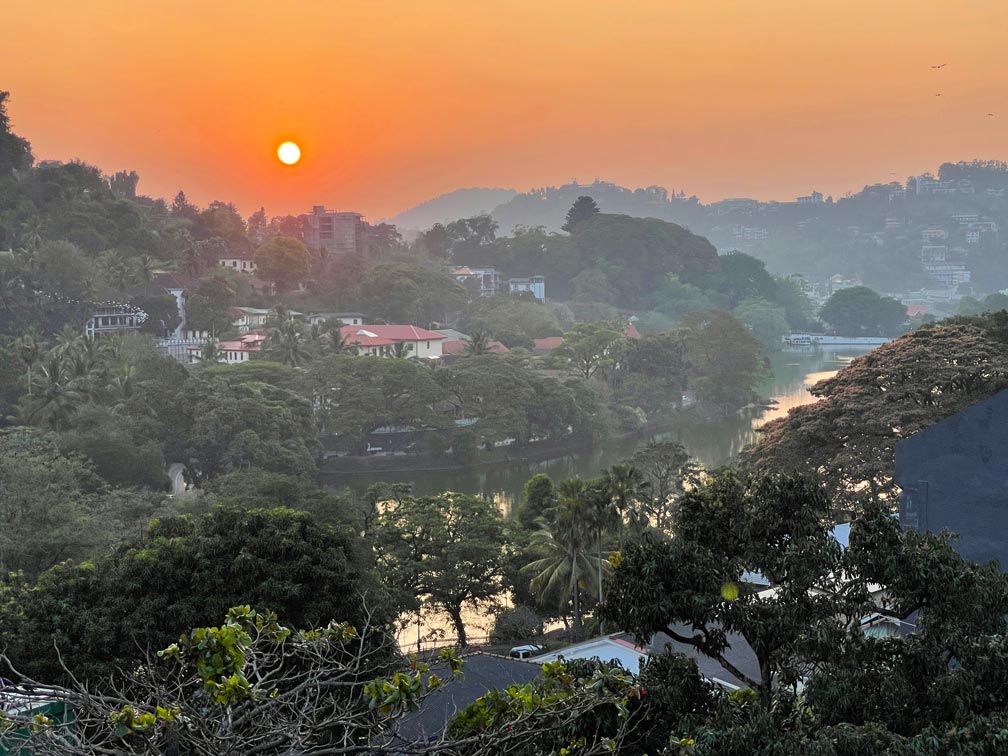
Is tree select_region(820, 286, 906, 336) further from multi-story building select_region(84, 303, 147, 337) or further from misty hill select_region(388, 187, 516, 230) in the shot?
misty hill select_region(388, 187, 516, 230)

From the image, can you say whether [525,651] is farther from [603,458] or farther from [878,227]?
[878,227]

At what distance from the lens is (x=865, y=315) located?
54969mm

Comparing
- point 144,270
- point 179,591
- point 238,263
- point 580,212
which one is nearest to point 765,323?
point 580,212

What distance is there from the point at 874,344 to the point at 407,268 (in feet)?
80.7

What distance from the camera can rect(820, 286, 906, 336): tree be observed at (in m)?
54.6

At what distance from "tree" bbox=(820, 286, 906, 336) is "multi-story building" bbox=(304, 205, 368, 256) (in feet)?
87.5

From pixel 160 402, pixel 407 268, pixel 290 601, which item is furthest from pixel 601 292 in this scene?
pixel 290 601

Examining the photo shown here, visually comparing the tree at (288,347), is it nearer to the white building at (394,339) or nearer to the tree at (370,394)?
the tree at (370,394)

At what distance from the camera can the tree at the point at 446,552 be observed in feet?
41.9

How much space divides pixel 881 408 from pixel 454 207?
596 feet

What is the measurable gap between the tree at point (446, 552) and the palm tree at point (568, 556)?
2.69 ft

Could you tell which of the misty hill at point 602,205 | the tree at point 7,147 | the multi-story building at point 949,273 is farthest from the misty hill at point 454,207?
the tree at point 7,147

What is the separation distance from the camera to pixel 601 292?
53.6m

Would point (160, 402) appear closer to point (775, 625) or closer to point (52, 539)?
point (52, 539)
